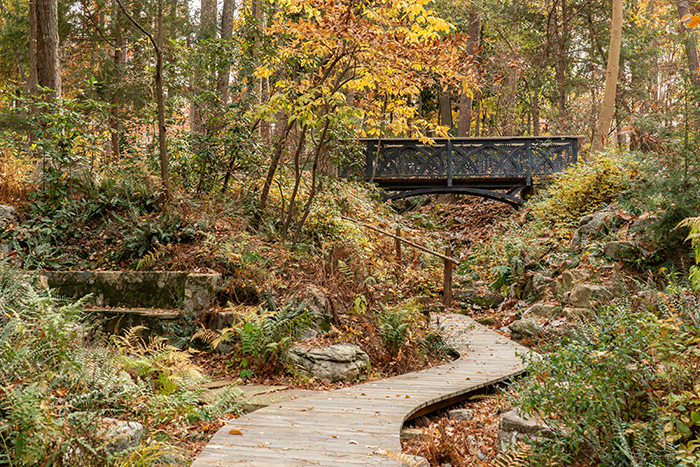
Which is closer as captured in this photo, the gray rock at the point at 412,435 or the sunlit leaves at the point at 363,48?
the gray rock at the point at 412,435

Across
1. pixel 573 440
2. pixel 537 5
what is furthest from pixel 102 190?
pixel 537 5

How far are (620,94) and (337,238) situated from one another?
16587 millimetres

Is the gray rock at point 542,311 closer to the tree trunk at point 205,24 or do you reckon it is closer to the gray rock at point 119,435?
the gray rock at point 119,435

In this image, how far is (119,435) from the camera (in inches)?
125

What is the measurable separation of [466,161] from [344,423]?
1187 cm

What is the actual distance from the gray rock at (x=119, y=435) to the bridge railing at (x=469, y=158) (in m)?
12.0

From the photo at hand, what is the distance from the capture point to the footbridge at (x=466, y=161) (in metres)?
14.9

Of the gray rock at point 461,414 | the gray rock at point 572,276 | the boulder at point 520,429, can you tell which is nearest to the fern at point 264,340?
the gray rock at point 461,414

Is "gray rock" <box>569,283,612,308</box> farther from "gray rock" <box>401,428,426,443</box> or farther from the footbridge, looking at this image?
the footbridge

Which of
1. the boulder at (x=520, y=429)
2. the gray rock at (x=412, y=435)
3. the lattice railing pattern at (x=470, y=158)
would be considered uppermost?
the lattice railing pattern at (x=470, y=158)

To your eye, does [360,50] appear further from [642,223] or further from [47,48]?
[642,223]

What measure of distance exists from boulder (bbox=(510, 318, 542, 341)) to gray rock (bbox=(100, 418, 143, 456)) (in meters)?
6.38

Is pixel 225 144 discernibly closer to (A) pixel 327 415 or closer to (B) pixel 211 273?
(B) pixel 211 273

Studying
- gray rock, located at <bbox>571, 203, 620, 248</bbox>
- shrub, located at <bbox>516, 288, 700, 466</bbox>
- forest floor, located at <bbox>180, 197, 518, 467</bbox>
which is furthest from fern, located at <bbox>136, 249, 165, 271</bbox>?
gray rock, located at <bbox>571, 203, 620, 248</bbox>
